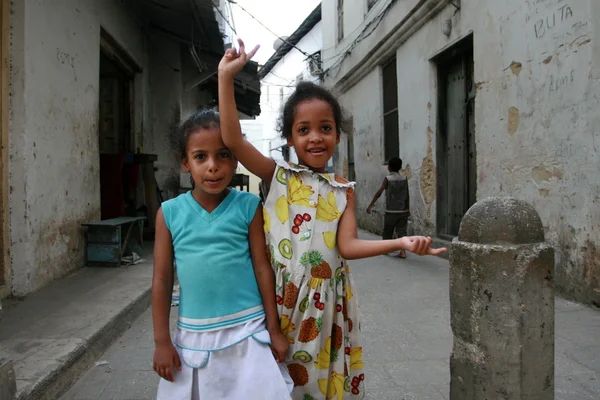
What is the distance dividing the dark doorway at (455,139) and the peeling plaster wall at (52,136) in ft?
16.4

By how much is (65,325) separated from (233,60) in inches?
104

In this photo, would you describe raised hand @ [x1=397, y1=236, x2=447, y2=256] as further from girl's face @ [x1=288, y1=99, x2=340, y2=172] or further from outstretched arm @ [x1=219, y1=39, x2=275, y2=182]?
outstretched arm @ [x1=219, y1=39, x2=275, y2=182]

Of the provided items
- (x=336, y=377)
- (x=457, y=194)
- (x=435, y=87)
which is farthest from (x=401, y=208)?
(x=336, y=377)

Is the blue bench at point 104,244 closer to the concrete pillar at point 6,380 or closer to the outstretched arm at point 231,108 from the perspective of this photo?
the concrete pillar at point 6,380

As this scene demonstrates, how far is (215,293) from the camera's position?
134cm

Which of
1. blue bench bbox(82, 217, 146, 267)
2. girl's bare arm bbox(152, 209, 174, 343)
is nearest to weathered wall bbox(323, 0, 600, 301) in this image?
girl's bare arm bbox(152, 209, 174, 343)

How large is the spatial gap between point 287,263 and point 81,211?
4.63 m

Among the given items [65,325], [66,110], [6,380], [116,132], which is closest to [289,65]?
[116,132]

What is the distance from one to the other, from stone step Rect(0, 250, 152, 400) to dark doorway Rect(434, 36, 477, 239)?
4.59 m

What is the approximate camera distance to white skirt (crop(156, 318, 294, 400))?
1280mm

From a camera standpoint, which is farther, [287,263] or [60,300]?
[60,300]

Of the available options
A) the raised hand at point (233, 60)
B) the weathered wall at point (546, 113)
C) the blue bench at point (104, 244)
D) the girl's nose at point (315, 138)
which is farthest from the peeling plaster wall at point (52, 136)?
the weathered wall at point (546, 113)

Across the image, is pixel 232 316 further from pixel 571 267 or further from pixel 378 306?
pixel 571 267

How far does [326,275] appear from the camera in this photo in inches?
55.0
